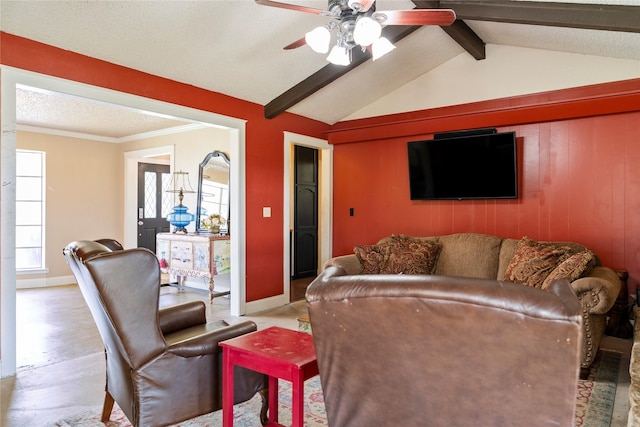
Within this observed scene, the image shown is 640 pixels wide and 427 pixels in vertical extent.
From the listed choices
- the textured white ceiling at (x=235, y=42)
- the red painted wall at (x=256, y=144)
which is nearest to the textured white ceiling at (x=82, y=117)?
the textured white ceiling at (x=235, y=42)

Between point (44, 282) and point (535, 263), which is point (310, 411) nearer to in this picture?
point (535, 263)

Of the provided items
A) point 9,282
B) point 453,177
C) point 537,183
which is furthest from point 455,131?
point 9,282

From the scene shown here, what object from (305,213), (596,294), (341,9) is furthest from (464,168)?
(305,213)

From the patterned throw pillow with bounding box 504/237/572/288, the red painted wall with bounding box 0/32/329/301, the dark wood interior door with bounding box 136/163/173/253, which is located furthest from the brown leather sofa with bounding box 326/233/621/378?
the dark wood interior door with bounding box 136/163/173/253

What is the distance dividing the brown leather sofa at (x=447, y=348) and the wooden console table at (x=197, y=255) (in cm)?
416

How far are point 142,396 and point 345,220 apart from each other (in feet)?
13.5

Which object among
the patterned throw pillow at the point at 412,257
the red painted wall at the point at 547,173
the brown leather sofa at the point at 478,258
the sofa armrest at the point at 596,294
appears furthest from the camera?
the patterned throw pillow at the point at 412,257

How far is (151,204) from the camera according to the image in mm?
7281

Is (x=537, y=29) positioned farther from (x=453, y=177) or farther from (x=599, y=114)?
(x=453, y=177)

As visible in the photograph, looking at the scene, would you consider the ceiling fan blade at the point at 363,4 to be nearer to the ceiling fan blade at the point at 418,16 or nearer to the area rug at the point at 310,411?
the ceiling fan blade at the point at 418,16

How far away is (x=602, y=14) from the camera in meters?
2.81

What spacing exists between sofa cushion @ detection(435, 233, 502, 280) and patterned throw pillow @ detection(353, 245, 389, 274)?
577 mm

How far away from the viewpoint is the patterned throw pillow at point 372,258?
4137 millimetres

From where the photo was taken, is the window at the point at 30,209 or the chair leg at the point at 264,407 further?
the window at the point at 30,209
